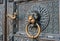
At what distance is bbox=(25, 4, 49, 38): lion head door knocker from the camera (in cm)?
95

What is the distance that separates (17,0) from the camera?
1026 millimetres

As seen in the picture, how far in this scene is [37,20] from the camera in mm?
962

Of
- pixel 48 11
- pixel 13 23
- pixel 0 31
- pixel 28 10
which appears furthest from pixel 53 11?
pixel 0 31

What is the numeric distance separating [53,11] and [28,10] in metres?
0.15

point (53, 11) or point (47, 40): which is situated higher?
point (53, 11)

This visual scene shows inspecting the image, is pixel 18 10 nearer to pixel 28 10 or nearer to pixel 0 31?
pixel 28 10

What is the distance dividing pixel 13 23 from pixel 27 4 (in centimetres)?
14

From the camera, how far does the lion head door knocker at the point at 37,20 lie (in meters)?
0.95

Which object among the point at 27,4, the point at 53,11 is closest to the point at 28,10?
the point at 27,4

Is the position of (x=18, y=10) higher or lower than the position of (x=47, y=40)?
higher

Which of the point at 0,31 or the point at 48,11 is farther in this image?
the point at 0,31

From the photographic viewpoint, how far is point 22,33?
1004 mm

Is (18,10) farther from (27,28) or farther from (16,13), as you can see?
(27,28)

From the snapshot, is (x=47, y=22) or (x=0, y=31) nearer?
(x=47, y=22)
